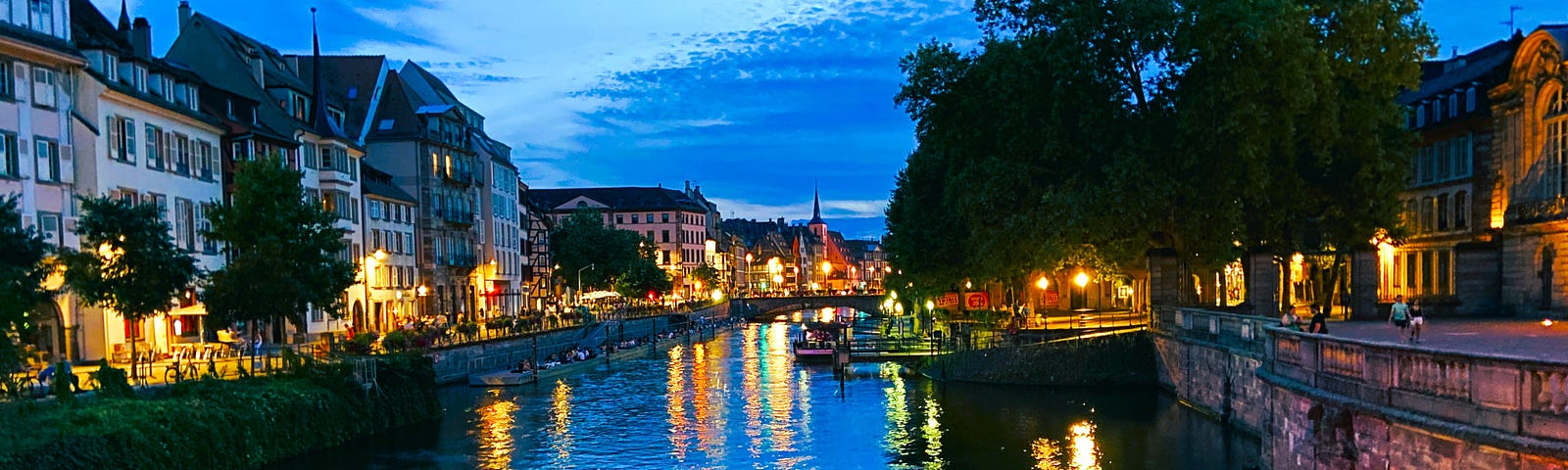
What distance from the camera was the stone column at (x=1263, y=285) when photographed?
40094mm

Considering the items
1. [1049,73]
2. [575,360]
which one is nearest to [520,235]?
[575,360]

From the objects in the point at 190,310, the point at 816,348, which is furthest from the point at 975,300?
the point at 190,310

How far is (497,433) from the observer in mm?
40656

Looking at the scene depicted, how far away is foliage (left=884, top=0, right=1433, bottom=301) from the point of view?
38406 millimetres

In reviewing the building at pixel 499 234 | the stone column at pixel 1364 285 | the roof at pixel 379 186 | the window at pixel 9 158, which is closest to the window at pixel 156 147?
the window at pixel 9 158

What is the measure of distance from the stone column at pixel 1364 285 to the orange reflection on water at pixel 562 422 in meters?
25.7

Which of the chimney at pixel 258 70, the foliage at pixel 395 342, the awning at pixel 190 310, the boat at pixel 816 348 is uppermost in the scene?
the chimney at pixel 258 70

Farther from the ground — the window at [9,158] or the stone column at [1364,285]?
Result: the window at [9,158]

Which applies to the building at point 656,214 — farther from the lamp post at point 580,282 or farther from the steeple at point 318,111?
the steeple at point 318,111

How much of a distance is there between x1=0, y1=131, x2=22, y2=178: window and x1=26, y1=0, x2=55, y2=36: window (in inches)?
140

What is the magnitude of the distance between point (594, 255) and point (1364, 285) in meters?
80.4

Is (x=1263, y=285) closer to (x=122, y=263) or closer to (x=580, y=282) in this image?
(x=122, y=263)

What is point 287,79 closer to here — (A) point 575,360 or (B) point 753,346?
(A) point 575,360

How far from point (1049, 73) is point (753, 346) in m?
49.3
